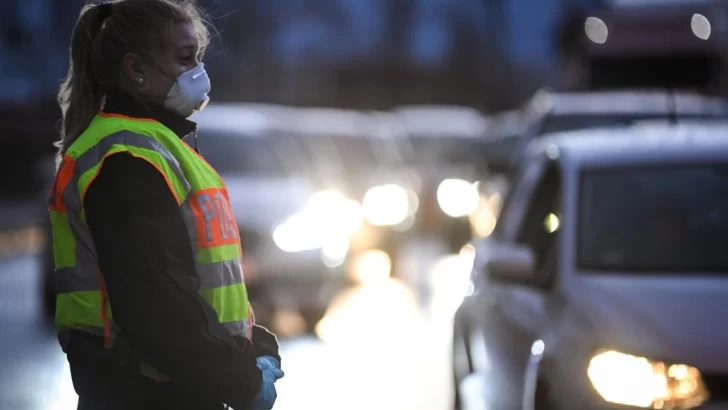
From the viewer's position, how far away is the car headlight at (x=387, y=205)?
57.6 feet

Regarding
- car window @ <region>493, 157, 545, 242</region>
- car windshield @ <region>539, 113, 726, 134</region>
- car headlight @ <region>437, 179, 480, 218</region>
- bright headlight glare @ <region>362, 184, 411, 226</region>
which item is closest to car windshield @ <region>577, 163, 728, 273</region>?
car window @ <region>493, 157, 545, 242</region>

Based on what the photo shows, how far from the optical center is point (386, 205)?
18391 millimetres

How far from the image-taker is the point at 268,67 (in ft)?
191

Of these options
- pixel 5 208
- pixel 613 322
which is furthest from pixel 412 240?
pixel 613 322

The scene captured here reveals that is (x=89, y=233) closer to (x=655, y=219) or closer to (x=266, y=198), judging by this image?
(x=655, y=219)

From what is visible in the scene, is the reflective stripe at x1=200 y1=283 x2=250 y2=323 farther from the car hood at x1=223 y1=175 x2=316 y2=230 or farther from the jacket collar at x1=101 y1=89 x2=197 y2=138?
the car hood at x1=223 y1=175 x2=316 y2=230

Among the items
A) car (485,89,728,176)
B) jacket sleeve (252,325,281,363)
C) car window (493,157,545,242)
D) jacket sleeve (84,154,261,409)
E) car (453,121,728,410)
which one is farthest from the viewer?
car (485,89,728,176)

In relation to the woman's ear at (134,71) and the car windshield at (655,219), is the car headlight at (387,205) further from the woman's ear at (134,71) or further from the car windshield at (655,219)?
the woman's ear at (134,71)

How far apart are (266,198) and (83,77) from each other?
344 inches

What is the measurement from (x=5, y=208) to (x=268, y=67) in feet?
103

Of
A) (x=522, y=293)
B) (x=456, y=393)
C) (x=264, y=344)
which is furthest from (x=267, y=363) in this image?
(x=456, y=393)

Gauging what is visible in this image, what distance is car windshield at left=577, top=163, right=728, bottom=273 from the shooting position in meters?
5.62

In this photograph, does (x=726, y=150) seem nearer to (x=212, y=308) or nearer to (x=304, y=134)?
(x=212, y=308)

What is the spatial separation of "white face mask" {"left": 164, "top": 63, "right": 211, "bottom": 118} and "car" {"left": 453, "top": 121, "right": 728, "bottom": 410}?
208cm
